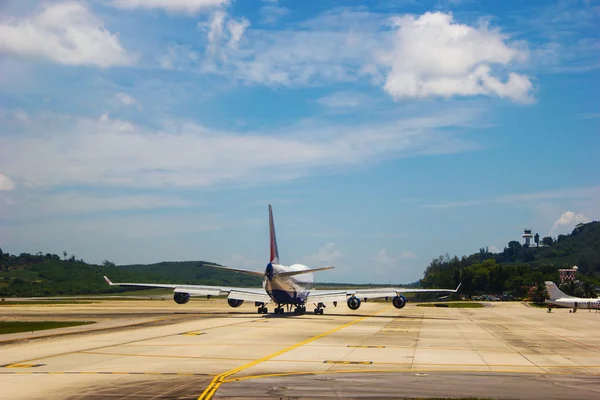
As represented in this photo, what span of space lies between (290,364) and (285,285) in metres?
41.6

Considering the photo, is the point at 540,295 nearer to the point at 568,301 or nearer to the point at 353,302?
the point at 568,301

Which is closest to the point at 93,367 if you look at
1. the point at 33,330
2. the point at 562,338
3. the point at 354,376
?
the point at 354,376

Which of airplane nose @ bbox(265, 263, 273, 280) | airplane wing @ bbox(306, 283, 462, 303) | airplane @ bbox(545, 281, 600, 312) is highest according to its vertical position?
airplane nose @ bbox(265, 263, 273, 280)

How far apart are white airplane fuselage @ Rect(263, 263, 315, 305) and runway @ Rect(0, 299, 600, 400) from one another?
55.2 ft

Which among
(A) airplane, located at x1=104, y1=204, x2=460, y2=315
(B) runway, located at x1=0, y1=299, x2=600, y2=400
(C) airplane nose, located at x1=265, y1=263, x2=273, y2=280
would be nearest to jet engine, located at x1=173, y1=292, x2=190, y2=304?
(A) airplane, located at x1=104, y1=204, x2=460, y2=315

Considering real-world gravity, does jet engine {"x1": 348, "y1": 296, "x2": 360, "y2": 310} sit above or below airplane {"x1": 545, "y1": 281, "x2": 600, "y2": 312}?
above

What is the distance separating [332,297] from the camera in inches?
3147

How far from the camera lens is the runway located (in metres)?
22.7

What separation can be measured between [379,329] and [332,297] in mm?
24027

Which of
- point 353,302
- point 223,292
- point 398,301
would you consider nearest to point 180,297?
point 223,292

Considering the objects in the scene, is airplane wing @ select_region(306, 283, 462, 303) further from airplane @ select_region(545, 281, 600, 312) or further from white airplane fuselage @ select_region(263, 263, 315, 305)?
airplane @ select_region(545, 281, 600, 312)

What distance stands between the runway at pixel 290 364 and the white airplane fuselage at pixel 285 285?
16.8 metres

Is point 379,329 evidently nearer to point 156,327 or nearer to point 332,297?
point 156,327

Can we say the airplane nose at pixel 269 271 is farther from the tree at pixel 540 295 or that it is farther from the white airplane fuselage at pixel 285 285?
the tree at pixel 540 295
